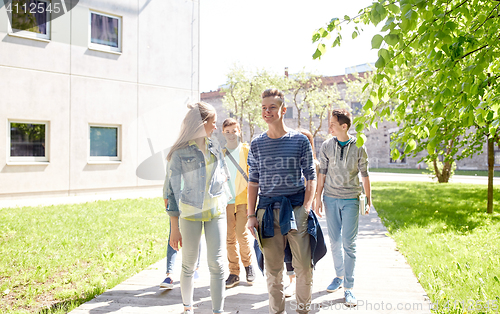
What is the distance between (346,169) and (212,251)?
175 cm

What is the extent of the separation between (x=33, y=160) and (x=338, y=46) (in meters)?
11.8

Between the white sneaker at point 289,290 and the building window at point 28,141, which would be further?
the building window at point 28,141

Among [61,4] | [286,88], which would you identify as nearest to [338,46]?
[61,4]

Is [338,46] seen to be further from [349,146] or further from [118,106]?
[118,106]

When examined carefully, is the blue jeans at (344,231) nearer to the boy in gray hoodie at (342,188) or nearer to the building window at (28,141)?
the boy in gray hoodie at (342,188)

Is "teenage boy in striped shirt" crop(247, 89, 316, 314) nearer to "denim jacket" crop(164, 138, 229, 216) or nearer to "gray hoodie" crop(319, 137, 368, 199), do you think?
"denim jacket" crop(164, 138, 229, 216)

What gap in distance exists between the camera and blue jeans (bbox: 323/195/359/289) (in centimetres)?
381

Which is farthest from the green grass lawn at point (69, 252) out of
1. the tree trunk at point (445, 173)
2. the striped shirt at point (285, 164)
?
the tree trunk at point (445, 173)

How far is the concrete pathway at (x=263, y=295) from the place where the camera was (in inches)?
140

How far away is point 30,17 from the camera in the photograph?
482 inches

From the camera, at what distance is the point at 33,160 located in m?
12.0

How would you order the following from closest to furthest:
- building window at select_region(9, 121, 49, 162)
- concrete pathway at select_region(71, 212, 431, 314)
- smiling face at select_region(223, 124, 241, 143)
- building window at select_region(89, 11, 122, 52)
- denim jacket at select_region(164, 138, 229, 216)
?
denim jacket at select_region(164, 138, 229, 216) < concrete pathway at select_region(71, 212, 431, 314) < smiling face at select_region(223, 124, 241, 143) < building window at select_region(9, 121, 49, 162) < building window at select_region(89, 11, 122, 52)

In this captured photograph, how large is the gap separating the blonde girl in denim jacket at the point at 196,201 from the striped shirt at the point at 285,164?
1.50ft

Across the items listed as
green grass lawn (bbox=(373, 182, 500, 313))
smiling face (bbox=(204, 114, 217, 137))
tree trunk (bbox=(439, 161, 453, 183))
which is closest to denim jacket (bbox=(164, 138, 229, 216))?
smiling face (bbox=(204, 114, 217, 137))
